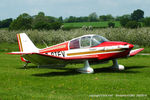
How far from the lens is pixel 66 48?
15.8 m

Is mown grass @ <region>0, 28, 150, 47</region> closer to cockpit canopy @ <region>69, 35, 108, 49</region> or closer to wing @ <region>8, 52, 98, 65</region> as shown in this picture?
cockpit canopy @ <region>69, 35, 108, 49</region>

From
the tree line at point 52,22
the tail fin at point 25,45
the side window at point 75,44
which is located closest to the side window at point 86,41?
the side window at point 75,44

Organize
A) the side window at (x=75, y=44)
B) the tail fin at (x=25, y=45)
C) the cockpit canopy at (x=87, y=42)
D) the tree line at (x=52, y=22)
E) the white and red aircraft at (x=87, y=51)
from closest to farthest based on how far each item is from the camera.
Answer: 1. the white and red aircraft at (x=87, y=51)
2. the cockpit canopy at (x=87, y=42)
3. the side window at (x=75, y=44)
4. the tail fin at (x=25, y=45)
5. the tree line at (x=52, y=22)

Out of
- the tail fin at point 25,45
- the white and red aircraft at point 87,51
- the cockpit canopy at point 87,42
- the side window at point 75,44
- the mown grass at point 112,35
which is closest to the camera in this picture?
the white and red aircraft at point 87,51

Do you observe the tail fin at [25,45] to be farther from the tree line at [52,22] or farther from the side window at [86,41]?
the tree line at [52,22]

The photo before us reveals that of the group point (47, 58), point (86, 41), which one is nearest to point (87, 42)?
point (86, 41)

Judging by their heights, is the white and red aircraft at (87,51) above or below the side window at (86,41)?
below

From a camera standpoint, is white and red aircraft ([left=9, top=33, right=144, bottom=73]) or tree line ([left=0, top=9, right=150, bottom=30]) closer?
white and red aircraft ([left=9, top=33, right=144, bottom=73])

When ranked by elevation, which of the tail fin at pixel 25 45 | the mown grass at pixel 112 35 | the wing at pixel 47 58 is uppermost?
the tail fin at pixel 25 45

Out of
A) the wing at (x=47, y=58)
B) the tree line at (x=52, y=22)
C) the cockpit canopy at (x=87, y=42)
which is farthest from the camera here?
the tree line at (x=52, y=22)

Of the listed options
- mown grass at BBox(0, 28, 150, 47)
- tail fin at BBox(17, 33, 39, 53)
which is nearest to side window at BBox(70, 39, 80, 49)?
tail fin at BBox(17, 33, 39, 53)

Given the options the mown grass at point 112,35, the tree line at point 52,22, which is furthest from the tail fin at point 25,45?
the tree line at point 52,22

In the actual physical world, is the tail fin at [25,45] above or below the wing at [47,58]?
above

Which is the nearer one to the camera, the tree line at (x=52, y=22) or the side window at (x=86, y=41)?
the side window at (x=86, y=41)
